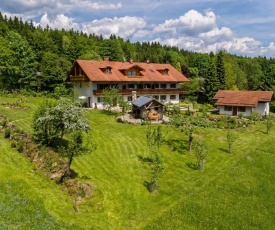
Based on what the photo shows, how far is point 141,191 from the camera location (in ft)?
74.2

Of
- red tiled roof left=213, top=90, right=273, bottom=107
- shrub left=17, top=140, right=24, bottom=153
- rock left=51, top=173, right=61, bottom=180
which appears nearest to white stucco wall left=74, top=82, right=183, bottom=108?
red tiled roof left=213, top=90, right=273, bottom=107

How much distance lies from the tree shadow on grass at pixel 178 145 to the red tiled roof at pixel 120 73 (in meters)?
22.4

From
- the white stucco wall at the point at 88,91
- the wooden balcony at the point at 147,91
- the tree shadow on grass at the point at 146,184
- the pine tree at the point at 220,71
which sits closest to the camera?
→ the tree shadow on grass at the point at 146,184

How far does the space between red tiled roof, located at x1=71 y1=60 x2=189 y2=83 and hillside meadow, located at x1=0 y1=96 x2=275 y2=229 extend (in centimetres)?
2101

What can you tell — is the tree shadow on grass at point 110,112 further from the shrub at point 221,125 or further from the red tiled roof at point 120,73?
the shrub at point 221,125

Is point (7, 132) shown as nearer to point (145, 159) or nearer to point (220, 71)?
point (145, 159)

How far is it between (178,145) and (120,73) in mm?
28231

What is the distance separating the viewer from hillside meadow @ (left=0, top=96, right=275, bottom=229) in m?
18.1

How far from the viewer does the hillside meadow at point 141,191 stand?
18.1 metres

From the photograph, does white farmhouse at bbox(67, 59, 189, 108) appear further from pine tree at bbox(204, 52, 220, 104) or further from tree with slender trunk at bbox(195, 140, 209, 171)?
tree with slender trunk at bbox(195, 140, 209, 171)

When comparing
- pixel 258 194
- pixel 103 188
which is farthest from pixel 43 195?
pixel 258 194

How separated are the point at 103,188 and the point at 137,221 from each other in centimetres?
412

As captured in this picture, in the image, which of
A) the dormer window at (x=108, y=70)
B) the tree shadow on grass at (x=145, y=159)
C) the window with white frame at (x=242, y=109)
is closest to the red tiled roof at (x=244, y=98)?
the window with white frame at (x=242, y=109)

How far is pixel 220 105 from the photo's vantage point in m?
55.2
